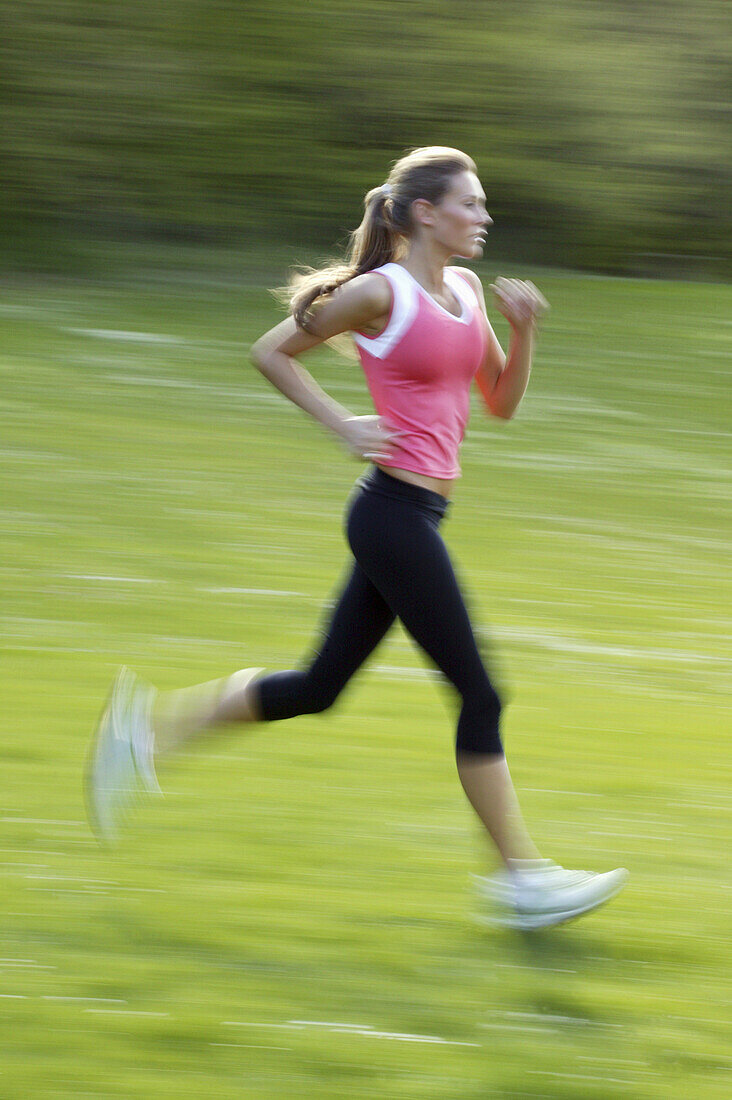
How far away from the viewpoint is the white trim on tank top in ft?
12.7

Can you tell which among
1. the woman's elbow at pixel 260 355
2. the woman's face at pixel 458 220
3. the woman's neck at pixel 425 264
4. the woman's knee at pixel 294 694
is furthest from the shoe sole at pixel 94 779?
the woman's face at pixel 458 220

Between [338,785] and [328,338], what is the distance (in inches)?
64.7

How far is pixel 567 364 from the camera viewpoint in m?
13.4

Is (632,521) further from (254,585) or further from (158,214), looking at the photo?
(158,214)

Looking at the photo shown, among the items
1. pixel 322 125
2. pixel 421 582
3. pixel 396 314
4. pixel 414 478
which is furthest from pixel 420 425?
pixel 322 125

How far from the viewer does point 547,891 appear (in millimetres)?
3957

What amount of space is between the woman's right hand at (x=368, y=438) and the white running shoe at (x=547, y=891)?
3.43ft

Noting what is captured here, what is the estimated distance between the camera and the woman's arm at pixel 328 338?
12.7ft

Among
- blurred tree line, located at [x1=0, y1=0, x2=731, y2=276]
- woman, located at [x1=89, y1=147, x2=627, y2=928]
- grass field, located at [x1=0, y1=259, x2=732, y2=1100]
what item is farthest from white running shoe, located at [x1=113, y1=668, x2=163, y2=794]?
blurred tree line, located at [x1=0, y1=0, x2=731, y2=276]

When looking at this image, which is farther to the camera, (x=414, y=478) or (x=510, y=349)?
(x=510, y=349)

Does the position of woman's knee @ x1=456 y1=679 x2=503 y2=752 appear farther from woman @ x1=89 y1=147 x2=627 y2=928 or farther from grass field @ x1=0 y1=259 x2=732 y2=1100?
grass field @ x1=0 y1=259 x2=732 y2=1100

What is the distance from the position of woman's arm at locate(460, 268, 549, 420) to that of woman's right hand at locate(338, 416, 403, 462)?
364 millimetres

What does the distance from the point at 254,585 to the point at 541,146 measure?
10.7 meters

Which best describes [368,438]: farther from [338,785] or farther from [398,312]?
[338,785]
